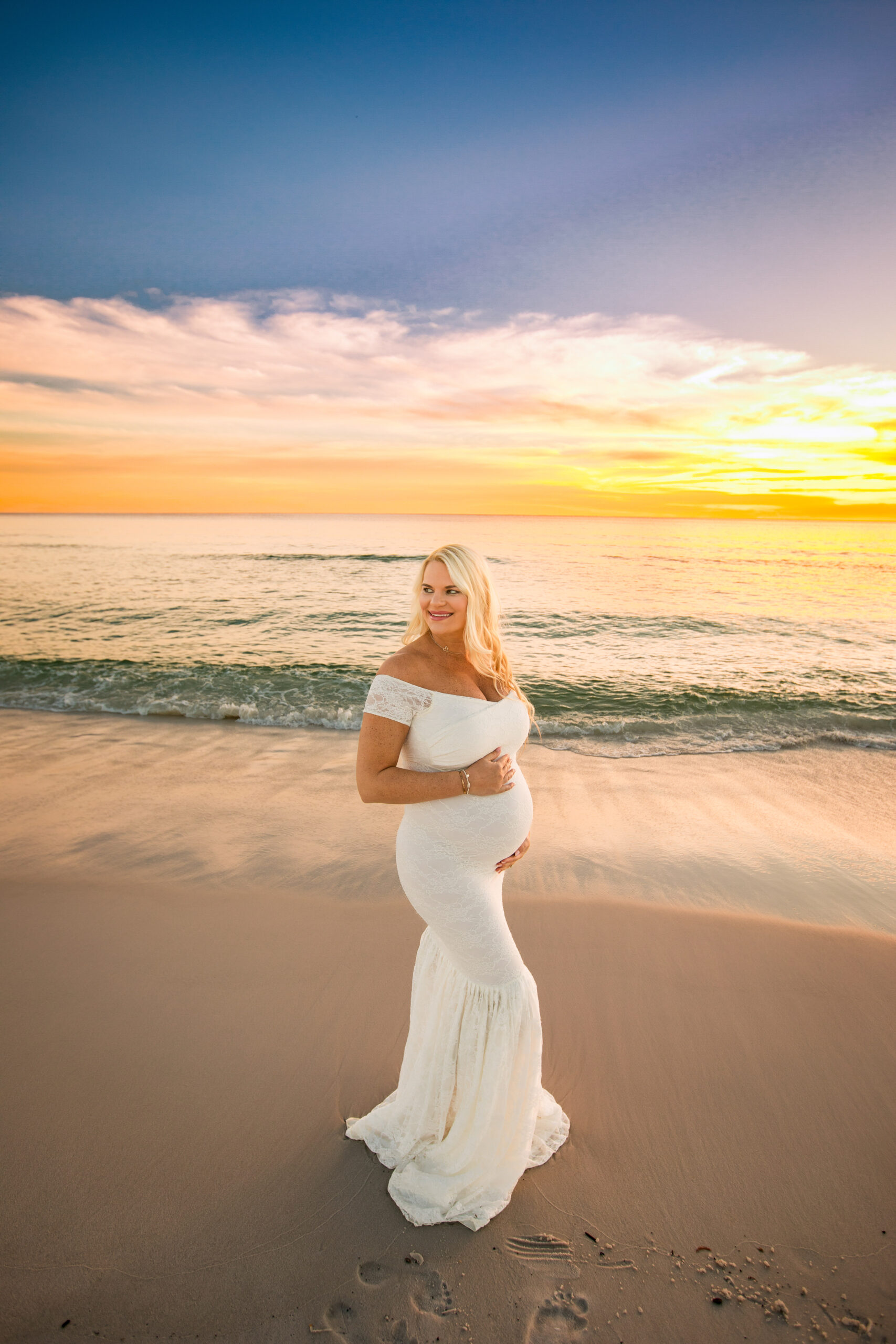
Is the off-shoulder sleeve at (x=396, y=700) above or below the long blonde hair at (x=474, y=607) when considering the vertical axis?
below

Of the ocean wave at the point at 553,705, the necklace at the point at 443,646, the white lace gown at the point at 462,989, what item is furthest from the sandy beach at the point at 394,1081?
the ocean wave at the point at 553,705

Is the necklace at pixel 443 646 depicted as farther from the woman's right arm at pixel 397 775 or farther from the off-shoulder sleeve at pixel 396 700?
the woman's right arm at pixel 397 775

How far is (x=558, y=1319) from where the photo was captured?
7.18ft

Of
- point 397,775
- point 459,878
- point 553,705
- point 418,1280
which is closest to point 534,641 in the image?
point 553,705

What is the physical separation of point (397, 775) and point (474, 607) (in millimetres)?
714

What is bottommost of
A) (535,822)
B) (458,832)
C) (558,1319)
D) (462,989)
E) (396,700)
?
(535,822)

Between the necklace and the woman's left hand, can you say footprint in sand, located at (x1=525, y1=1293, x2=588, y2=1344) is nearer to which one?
the woman's left hand

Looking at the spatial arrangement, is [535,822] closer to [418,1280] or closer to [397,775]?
[418,1280]

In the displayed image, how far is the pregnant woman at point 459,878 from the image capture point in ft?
7.68

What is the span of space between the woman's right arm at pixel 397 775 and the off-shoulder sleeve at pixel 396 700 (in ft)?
0.07

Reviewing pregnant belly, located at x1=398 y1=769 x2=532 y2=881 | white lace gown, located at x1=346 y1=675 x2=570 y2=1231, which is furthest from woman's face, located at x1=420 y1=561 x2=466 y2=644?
pregnant belly, located at x1=398 y1=769 x2=532 y2=881

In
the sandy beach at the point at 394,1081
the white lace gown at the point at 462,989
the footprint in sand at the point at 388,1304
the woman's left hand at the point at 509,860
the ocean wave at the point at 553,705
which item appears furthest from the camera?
the ocean wave at the point at 553,705

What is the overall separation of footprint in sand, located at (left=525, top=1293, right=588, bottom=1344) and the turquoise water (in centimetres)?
702

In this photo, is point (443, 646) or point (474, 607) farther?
point (443, 646)
